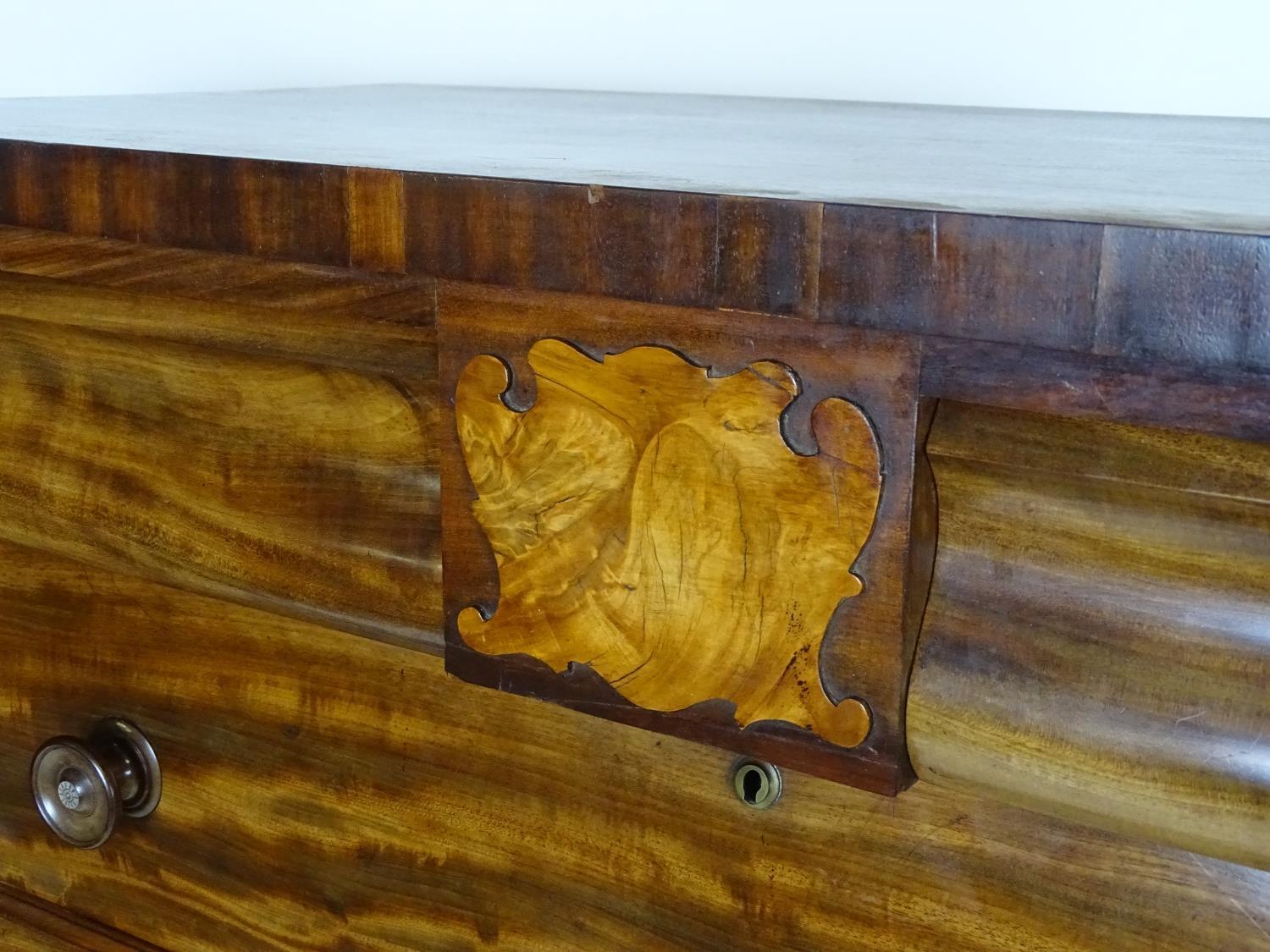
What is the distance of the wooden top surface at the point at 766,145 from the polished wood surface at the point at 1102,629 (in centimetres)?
7

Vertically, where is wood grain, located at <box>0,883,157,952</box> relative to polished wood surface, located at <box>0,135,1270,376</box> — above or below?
below

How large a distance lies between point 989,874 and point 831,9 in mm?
742

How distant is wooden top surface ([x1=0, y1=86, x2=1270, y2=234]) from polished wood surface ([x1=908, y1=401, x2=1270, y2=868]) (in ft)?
0.23

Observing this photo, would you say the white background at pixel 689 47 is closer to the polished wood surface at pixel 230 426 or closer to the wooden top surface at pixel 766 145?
the wooden top surface at pixel 766 145

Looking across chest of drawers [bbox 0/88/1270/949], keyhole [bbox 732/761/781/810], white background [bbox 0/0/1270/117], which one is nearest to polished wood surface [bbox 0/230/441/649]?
chest of drawers [bbox 0/88/1270/949]

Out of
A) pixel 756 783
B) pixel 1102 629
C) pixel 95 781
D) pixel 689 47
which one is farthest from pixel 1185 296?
pixel 689 47

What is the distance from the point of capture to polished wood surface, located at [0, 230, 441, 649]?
53 cm

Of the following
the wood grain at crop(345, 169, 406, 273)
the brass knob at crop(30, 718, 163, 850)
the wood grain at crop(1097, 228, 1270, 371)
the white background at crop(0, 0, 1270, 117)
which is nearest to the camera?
the wood grain at crop(1097, 228, 1270, 371)

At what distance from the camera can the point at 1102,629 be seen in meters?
0.42

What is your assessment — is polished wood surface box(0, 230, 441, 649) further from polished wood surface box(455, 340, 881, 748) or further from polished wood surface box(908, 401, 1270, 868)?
polished wood surface box(908, 401, 1270, 868)

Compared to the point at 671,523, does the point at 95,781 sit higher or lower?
lower

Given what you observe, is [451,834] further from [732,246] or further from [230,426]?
[732,246]

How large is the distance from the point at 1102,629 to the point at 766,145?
26 centimetres

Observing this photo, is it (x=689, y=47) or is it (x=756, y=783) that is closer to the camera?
(x=756, y=783)
